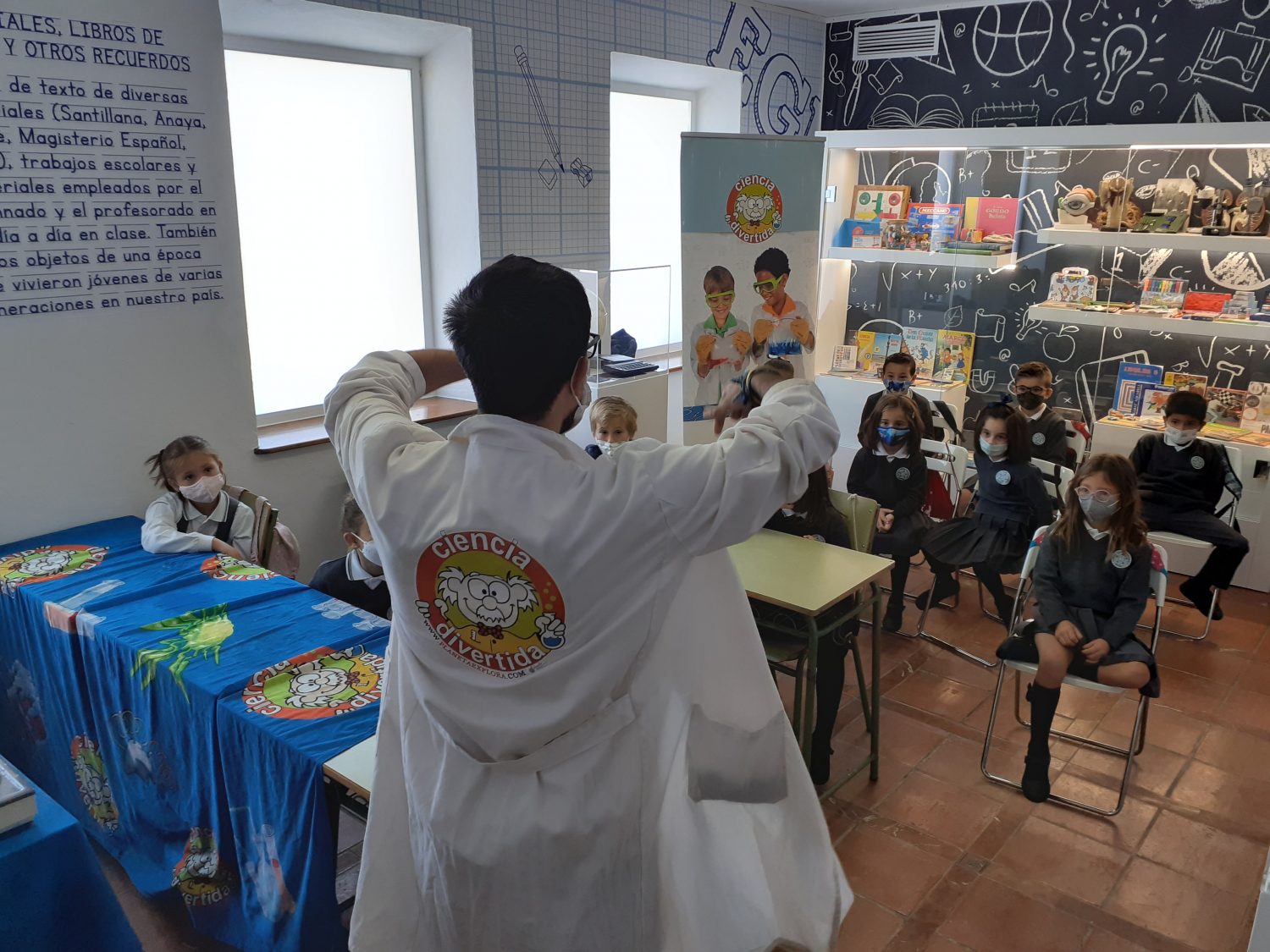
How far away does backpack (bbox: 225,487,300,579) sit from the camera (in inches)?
132

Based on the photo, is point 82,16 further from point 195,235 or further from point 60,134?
point 195,235

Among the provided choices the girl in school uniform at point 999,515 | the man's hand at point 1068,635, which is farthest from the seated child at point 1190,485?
the man's hand at point 1068,635

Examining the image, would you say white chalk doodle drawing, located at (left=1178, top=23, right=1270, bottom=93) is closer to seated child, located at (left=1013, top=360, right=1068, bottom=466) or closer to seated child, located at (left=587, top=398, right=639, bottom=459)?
seated child, located at (left=1013, top=360, right=1068, bottom=466)

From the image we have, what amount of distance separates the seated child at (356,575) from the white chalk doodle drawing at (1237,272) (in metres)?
4.79

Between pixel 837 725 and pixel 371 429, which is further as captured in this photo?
pixel 837 725

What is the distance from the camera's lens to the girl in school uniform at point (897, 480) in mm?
4348

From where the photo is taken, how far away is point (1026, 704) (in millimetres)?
3754

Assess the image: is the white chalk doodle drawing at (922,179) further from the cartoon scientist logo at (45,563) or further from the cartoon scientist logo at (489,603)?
the cartoon scientist logo at (489,603)

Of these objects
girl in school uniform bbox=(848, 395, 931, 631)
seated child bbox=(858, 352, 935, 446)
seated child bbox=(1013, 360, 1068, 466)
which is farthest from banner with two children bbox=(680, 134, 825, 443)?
seated child bbox=(1013, 360, 1068, 466)

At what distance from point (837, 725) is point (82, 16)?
12.1ft

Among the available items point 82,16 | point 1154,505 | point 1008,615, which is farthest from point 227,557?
point 1154,505

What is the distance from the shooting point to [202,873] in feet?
7.88

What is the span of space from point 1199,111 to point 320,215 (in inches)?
193

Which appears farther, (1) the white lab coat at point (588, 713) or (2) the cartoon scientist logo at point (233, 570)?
(2) the cartoon scientist logo at point (233, 570)
